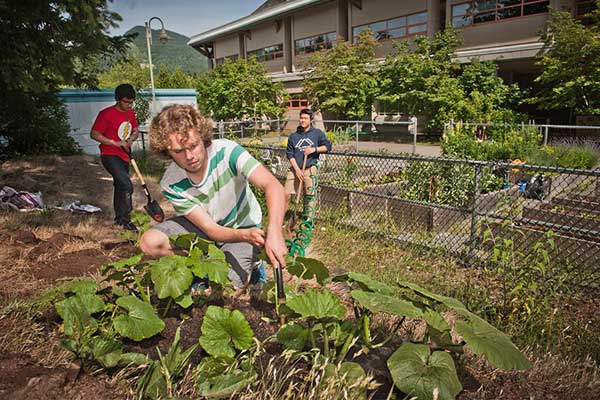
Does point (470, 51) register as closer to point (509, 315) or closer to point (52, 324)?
point (509, 315)

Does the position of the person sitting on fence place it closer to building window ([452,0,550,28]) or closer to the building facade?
the building facade

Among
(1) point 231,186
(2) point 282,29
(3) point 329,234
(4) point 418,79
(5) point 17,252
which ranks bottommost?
(3) point 329,234

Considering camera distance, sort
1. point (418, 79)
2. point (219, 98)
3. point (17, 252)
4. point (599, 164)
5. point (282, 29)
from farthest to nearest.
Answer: point (282, 29)
point (219, 98)
point (418, 79)
point (599, 164)
point (17, 252)

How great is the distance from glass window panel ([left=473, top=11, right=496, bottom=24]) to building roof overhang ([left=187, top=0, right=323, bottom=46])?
1045 cm

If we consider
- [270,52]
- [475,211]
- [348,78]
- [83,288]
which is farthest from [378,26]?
[83,288]

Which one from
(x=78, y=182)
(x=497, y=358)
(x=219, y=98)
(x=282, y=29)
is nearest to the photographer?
(x=497, y=358)

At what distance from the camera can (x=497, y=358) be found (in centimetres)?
142

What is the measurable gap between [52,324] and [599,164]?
38.4 ft

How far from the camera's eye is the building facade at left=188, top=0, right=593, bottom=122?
1941cm

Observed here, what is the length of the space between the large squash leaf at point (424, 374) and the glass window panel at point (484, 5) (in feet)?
74.0

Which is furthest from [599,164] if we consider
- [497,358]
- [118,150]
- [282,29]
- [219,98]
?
[282,29]

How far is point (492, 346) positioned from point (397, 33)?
25913 mm

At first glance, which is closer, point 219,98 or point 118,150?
point 118,150

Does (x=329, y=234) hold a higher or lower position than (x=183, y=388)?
lower
